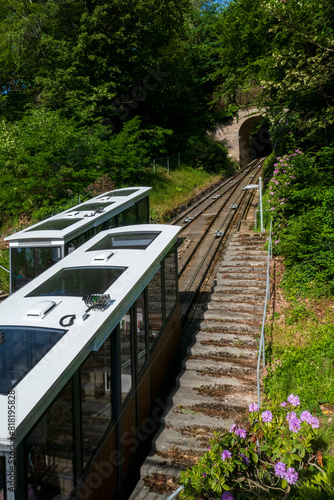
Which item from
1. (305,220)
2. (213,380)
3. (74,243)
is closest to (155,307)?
(213,380)

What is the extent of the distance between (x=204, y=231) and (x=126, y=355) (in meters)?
11.0

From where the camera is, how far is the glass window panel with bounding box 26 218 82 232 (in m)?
8.51

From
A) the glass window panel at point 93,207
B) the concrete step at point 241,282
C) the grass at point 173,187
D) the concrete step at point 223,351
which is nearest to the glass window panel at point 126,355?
the concrete step at point 223,351

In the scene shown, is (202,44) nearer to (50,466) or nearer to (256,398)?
(256,398)

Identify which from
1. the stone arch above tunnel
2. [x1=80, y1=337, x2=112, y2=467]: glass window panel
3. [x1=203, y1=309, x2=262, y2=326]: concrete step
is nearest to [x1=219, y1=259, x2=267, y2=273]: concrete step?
[x1=203, y1=309, x2=262, y2=326]: concrete step

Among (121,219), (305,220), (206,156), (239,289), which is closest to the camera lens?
(239,289)

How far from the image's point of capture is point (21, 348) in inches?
154

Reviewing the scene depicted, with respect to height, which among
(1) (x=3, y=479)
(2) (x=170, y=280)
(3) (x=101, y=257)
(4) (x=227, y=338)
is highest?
(3) (x=101, y=257)

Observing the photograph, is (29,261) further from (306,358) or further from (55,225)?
(306,358)

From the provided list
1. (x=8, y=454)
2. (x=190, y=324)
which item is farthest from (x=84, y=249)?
(x=8, y=454)

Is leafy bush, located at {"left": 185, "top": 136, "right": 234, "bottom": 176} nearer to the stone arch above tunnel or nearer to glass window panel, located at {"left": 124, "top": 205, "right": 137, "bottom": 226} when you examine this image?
the stone arch above tunnel

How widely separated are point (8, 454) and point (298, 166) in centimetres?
1124

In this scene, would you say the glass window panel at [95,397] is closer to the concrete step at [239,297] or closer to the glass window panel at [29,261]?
the glass window panel at [29,261]

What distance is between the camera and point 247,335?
830 cm
